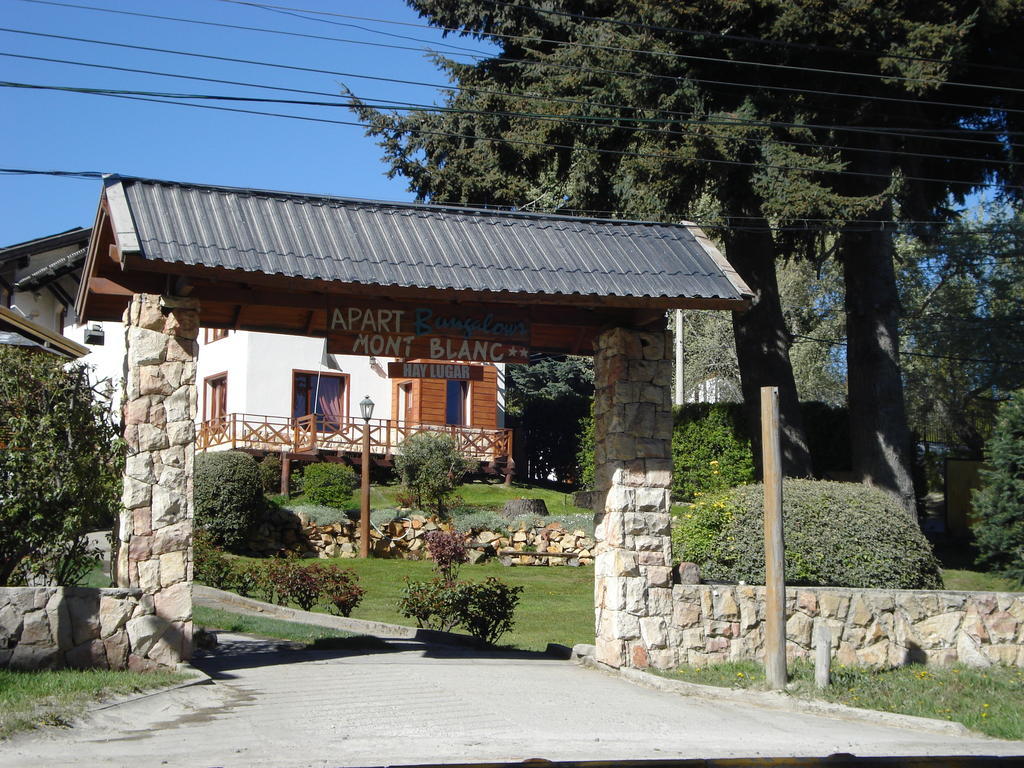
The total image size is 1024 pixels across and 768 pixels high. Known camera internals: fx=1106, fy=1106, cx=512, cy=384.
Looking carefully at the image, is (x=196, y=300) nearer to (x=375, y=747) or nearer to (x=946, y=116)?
(x=375, y=747)

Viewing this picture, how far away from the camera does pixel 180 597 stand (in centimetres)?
1083

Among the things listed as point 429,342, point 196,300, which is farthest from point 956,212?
point 196,300

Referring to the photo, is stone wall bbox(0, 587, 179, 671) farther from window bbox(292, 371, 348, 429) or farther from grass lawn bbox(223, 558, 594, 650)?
window bbox(292, 371, 348, 429)

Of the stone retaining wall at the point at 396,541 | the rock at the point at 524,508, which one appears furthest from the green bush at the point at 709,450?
the rock at the point at 524,508

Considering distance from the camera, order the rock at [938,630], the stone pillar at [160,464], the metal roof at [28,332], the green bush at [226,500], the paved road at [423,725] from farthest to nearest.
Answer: the green bush at [226,500], the metal roof at [28,332], the rock at [938,630], the stone pillar at [160,464], the paved road at [423,725]

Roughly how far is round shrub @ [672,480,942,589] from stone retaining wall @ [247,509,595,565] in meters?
10.7

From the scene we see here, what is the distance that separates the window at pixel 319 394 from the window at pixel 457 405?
378 centimetres

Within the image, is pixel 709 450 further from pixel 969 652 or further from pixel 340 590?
pixel 969 652

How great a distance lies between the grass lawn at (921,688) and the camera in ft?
34.1

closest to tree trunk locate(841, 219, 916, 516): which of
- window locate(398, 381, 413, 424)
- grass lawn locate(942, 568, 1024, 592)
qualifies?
grass lawn locate(942, 568, 1024, 592)

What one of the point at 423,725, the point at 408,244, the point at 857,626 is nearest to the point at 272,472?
the point at 408,244

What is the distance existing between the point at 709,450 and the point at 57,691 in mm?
18528

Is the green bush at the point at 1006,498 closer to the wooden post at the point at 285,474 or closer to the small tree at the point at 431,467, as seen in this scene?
the small tree at the point at 431,467

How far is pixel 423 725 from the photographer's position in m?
9.10
